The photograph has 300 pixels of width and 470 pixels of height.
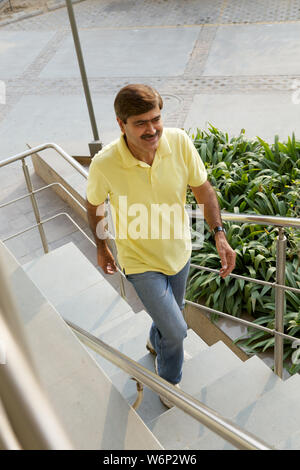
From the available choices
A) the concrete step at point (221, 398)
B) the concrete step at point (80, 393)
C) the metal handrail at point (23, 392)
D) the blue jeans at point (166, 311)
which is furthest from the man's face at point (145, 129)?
the metal handrail at point (23, 392)

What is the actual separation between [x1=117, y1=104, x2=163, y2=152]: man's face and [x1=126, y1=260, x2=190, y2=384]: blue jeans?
0.60 metres

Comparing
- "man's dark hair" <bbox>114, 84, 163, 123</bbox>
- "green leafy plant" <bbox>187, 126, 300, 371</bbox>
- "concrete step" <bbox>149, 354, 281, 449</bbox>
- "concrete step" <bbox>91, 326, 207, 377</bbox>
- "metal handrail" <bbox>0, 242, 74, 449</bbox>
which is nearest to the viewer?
"metal handrail" <bbox>0, 242, 74, 449</bbox>

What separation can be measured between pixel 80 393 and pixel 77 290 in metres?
2.58

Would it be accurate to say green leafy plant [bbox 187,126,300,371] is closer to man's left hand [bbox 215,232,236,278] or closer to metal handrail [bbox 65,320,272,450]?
man's left hand [bbox 215,232,236,278]

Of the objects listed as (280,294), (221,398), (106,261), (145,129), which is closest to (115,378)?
(221,398)

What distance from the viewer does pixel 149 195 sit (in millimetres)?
2453

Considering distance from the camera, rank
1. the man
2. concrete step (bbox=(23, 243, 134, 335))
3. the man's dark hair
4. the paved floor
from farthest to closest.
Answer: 1. the paved floor
2. concrete step (bbox=(23, 243, 134, 335))
3. the man
4. the man's dark hair

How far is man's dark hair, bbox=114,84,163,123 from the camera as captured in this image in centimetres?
222

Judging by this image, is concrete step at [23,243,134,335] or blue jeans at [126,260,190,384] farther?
concrete step at [23,243,134,335]

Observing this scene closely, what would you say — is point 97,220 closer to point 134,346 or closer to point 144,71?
point 134,346

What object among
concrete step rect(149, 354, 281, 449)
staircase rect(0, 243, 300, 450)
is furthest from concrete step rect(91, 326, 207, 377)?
concrete step rect(149, 354, 281, 449)

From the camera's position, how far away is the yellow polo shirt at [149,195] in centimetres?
242

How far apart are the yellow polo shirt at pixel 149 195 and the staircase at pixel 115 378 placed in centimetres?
51

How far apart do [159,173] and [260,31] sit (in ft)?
27.0
